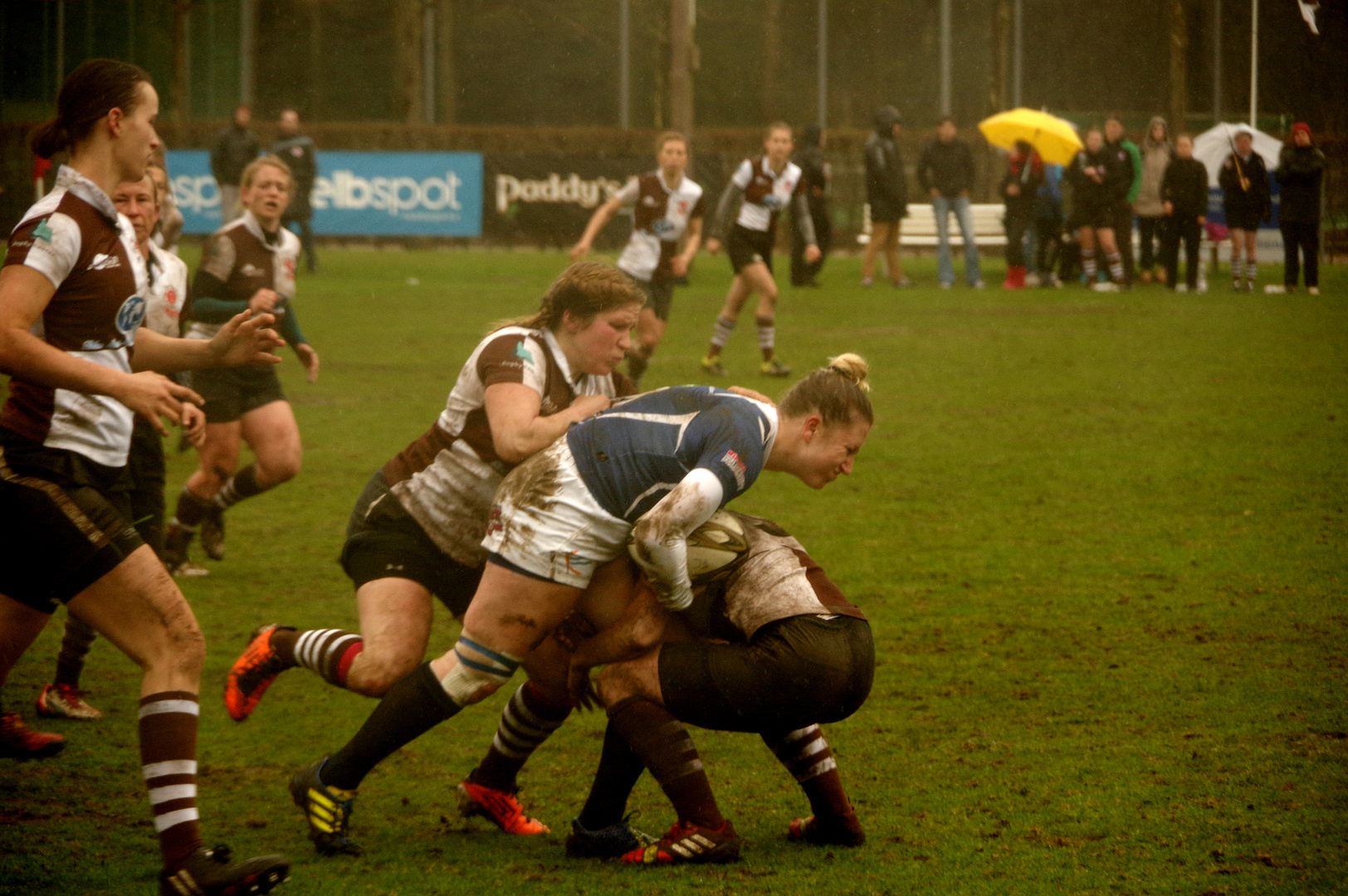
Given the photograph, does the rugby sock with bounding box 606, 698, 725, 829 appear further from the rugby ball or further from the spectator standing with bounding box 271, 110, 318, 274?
the spectator standing with bounding box 271, 110, 318, 274

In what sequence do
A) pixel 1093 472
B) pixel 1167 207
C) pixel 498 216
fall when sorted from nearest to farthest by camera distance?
pixel 1093 472 → pixel 1167 207 → pixel 498 216

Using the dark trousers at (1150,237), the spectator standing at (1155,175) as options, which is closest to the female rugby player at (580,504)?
the spectator standing at (1155,175)

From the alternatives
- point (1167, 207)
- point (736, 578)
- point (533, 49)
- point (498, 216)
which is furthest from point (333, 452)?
point (533, 49)

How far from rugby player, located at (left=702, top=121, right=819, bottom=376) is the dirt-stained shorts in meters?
8.80

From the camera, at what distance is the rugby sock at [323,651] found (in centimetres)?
412

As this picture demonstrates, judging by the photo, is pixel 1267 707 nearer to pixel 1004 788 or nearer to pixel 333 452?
pixel 1004 788

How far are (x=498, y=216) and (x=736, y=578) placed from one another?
24909 mm

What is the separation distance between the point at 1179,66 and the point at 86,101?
35413mm

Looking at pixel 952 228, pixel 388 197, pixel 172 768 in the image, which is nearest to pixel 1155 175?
pixel 952 228

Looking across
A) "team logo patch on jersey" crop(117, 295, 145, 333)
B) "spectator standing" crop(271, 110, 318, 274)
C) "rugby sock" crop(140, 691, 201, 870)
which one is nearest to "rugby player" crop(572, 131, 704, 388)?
"team logo patch on jersey" crop(117, 295, 145, 333)

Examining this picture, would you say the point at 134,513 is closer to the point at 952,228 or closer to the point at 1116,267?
the point at 1116,267

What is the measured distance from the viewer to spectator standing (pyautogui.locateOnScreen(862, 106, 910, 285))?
67.0ft

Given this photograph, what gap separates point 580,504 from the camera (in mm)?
3711

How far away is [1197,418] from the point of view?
35.1 ft
